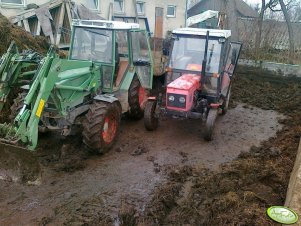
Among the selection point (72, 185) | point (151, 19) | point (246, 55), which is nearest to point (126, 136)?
point (72, 185)

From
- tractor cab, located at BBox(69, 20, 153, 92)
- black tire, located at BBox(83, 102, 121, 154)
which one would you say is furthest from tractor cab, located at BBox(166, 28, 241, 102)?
black tire, located at BBox(83, 102, 121, 154)

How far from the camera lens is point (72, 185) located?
5355 mm

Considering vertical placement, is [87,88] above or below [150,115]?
above

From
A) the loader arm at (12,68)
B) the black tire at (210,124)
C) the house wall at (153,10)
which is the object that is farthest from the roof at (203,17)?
the loader arm at (12,68)

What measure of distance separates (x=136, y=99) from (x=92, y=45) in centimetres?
155

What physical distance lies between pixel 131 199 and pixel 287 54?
1160 cm

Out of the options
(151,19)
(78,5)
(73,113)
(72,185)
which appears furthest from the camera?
(151,19)

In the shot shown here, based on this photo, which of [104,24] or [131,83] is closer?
[104,24]

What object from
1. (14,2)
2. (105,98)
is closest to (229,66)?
(105,98)

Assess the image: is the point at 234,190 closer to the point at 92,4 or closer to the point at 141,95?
the point at 141,95

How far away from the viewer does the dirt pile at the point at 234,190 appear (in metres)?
4.45

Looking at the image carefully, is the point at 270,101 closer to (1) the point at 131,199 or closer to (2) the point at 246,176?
(2) the point at 246,176

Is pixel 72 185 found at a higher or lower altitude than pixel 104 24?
lower

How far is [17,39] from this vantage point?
8.38 metres
